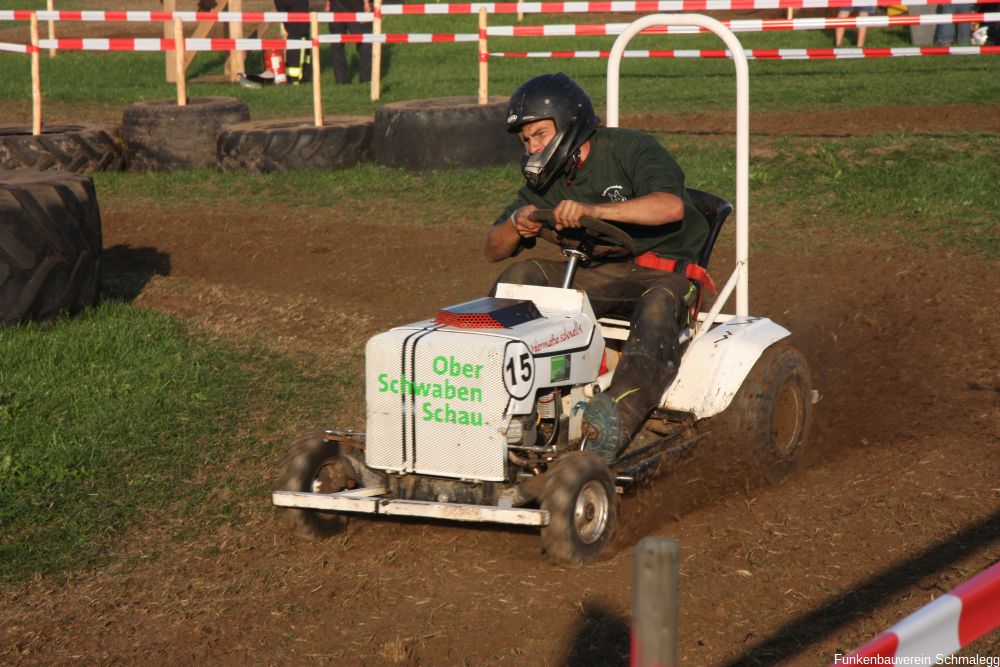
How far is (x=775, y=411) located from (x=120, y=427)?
3.11 m

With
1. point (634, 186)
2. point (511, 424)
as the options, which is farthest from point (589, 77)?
point (511, 424)

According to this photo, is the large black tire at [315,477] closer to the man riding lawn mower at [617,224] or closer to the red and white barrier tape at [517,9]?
the man riding lawn mower at [617,224]

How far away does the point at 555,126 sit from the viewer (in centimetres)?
519

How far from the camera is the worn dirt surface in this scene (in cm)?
397

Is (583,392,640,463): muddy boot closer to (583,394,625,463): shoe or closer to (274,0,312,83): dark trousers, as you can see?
(583,394,625,463): shoe

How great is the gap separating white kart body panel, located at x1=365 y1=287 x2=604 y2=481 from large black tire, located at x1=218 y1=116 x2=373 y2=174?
8.16 metres

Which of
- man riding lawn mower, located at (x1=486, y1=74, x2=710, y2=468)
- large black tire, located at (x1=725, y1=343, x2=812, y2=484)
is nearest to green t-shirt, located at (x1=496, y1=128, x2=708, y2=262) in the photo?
man riding lawn mower, located at (x1=486, y1=74, x2=710, y2=468)

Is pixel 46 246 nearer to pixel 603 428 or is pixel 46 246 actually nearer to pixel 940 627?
pixel 603 428

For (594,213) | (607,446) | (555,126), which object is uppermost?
(555,126)

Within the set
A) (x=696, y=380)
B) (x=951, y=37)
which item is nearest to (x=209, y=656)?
(x=696, y=380)

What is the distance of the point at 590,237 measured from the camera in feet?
17.8

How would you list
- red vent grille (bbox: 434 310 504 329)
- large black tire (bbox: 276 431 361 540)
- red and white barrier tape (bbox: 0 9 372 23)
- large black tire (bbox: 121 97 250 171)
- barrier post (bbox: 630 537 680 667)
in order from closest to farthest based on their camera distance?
barrier post (bbox: 630 537 680 667), red vent grille (bbox: 434 310 504 329), large black tire (bbox: 276 431 361 540), large black tire (bbox: 121 97 250 171), red and white barrier tape (bbox: 0 9 372 23)

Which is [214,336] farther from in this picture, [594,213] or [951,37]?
[951,37]

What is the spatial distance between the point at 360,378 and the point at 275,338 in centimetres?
103
